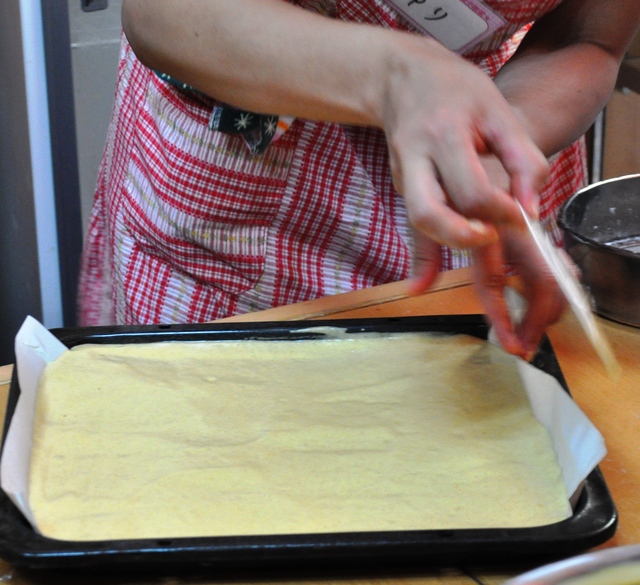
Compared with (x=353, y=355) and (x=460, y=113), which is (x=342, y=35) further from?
(x=353, y=355)

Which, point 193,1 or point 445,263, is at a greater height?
point 193,1

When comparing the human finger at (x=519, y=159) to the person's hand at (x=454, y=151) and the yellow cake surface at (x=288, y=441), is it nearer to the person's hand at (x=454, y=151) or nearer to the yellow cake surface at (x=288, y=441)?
the person's hand at (x=454, y=151)

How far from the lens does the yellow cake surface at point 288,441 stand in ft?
1.79

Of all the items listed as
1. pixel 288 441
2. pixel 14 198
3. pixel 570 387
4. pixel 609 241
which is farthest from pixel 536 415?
pixel 14 198

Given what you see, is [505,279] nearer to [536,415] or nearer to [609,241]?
[536,415]

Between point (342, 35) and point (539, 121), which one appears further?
point (539, 121)

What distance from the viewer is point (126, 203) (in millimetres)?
983

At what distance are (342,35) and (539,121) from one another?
29 centimetres

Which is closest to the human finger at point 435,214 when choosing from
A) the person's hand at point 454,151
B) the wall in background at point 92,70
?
the person's hand at point 454,151

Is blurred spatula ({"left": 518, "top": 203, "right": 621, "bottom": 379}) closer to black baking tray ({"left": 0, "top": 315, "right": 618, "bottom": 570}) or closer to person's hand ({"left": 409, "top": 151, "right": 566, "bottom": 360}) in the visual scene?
person's hand ({"left": 409, "top": 151, "right": 566, "bottom": 360})

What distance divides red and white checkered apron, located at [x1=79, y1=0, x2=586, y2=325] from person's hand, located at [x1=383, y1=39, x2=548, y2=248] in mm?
299

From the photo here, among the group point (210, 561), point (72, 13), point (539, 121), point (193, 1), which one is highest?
point (193, 1)

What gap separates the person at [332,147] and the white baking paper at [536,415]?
2.0 inches

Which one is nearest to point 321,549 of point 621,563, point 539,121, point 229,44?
point 621,563
